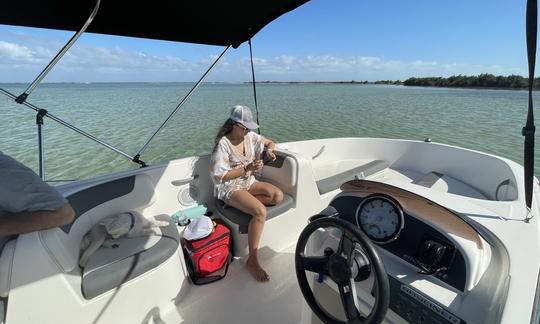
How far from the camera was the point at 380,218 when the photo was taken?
116 centimetres

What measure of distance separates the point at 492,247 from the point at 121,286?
180 centimetres

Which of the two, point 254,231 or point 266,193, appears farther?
point 266,193

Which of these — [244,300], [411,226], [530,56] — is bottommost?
[244,300]

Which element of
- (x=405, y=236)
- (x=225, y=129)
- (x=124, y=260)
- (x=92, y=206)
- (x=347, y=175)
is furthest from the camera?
(x=347, y=175)

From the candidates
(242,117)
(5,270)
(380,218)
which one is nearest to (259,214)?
(242,117)

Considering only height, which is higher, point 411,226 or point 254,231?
point 411,226

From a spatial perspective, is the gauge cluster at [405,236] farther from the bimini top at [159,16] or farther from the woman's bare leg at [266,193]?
the bimini top at [159,16]

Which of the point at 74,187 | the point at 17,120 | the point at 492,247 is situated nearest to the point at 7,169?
the point at 74,187

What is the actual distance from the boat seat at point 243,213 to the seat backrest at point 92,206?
542 millimetres

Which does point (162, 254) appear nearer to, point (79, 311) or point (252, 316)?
point (79, 311)

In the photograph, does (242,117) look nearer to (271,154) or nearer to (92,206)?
(271,154)

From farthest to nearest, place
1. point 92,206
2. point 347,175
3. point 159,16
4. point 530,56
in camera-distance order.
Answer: point 347,175 → point 159,16 → point 92,206 → point 530,56

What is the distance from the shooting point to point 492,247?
1090mm

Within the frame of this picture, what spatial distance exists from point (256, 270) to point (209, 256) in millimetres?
362
